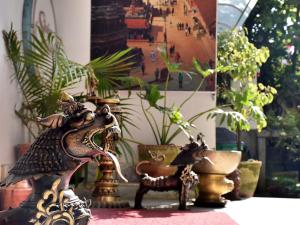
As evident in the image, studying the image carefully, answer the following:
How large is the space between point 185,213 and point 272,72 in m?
5.17

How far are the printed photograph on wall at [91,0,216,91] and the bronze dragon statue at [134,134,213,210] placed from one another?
137 centimetres

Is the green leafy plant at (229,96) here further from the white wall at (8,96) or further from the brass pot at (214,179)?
the white wall at (8,96)

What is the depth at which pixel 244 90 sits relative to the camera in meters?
4.54

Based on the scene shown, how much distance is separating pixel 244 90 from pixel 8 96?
236 cm

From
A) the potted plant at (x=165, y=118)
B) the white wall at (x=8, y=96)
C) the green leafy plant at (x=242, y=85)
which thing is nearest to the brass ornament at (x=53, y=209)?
the white wall at (x=8, y=96)

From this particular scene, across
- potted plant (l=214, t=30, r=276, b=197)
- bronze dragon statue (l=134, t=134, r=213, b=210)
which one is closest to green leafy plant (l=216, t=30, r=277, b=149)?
potted plant (l=214, t=30, r=276, b=197)

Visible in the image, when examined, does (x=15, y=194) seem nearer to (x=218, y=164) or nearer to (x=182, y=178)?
(x=182, y=178)

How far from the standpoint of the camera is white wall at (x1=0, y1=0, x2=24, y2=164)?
2.67m

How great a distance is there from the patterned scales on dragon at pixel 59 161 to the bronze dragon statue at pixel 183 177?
194 cm

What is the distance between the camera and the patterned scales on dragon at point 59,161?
0.99m

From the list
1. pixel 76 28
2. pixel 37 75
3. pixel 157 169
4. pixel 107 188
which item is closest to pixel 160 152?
pixel 157 169

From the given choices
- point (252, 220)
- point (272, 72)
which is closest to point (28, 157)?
point (252, 220)

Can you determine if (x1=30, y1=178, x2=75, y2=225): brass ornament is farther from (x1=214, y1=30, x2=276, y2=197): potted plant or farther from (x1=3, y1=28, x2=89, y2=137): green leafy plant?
(x1=214, y1=30, x2=276, y2=197): potted plant

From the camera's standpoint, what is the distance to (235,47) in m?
4.91
